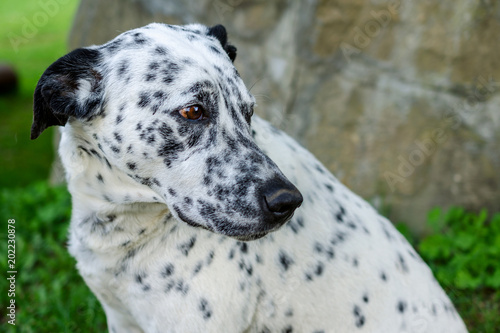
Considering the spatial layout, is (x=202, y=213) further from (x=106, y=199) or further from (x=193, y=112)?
(x=106, y=199)

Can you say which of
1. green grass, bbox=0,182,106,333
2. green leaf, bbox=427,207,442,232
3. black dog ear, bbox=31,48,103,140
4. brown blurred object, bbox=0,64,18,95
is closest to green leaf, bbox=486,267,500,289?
green leaf, bbox=427,207,442,232

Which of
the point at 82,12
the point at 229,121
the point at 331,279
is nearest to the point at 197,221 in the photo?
the point at 229,121

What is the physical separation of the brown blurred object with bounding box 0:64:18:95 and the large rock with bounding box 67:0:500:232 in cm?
573

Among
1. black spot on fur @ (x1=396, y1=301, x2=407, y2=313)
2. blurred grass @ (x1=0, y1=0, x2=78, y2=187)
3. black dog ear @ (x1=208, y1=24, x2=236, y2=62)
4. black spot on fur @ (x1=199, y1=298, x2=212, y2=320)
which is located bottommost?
blurred grass @ (x1=0, y1=0, x2=78, y2=187)

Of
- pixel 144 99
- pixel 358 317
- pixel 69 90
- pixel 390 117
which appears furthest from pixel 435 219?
pixel 69 90

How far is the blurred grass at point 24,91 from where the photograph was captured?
7.25m

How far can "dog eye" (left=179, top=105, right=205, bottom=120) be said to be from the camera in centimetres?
227

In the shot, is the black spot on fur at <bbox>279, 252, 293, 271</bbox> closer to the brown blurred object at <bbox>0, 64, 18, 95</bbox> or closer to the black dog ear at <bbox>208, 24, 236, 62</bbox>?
the black dog ear at <bbox>208, 24, 236, 62</bbox>

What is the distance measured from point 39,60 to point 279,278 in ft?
32.7

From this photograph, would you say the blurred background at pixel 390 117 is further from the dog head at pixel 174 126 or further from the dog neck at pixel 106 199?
the dog head at pixel 174 126

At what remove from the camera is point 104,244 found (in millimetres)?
2588

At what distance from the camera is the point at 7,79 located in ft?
30.7

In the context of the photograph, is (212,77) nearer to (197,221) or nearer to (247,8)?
(197,221)

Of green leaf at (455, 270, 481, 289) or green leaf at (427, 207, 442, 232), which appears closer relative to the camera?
green leaf at (455, 270, 481, 289)
